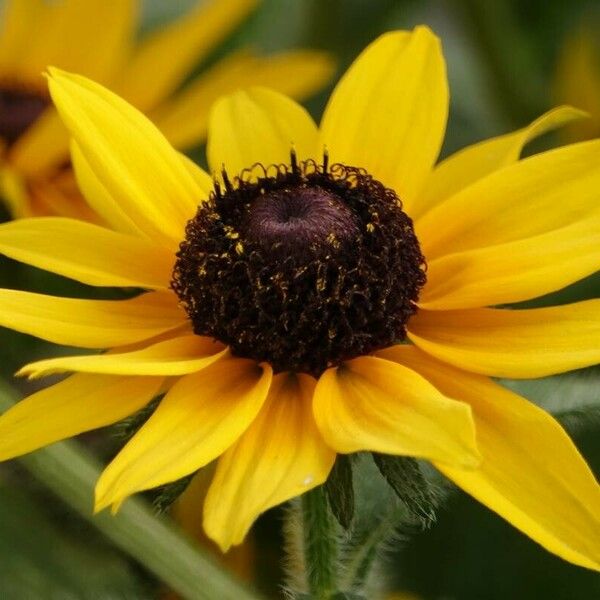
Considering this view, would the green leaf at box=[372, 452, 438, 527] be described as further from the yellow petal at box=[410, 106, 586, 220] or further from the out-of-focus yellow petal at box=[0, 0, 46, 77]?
the out-of-focus yellow petal at box=[0, 0, 46, 77]

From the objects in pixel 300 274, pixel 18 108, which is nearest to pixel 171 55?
pixel 18 108

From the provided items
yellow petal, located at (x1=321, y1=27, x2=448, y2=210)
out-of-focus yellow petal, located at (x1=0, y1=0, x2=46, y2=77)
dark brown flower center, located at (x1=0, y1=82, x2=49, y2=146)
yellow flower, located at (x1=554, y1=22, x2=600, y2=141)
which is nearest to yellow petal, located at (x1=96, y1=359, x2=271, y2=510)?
yellow petal, located at (x1=321, y1=27, x2=448, y2=210)

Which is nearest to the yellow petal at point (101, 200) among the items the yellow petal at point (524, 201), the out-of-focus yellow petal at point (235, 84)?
the yellow petal at point (524, 201)

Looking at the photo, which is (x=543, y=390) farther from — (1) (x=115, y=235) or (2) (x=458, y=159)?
(1) (x=115, y=235)

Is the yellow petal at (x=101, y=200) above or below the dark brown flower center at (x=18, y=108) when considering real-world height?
above

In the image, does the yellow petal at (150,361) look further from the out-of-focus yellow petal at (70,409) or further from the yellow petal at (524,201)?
the yellow petal at (524,201)

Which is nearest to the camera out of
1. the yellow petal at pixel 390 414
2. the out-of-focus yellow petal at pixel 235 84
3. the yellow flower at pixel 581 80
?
the yellow petal at pixel 390 414
